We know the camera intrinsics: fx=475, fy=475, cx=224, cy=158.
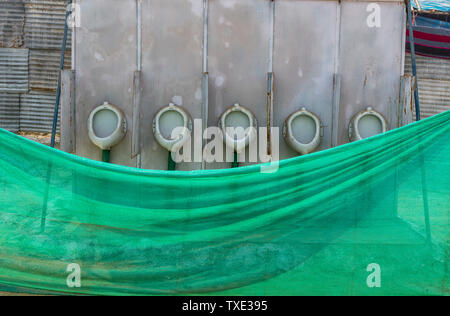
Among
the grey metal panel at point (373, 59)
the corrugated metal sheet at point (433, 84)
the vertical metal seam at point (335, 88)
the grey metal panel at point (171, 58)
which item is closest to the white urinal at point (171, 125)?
the grey metal panel at point (171, 58)

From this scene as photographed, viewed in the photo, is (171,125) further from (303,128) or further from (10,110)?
(10,110)

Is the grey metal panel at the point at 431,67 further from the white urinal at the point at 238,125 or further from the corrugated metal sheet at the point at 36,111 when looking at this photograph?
the corrugated metal sheet at the point at 36,111

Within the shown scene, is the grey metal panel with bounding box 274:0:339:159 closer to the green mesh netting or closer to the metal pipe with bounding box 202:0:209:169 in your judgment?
the metal pipe with bounding box 202:0:209:169

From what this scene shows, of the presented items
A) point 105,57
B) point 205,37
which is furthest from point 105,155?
point 205,37

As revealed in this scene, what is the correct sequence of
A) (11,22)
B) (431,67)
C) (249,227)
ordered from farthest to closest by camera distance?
(431,67), (11,22), (249,227)

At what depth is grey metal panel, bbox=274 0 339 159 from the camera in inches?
275

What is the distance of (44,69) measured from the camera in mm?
9531

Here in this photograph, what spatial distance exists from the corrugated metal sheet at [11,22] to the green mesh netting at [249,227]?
6.24 metres

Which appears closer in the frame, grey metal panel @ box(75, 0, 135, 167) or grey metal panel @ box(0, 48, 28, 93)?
grey metal panel @ box(75, 0, 135, 167)

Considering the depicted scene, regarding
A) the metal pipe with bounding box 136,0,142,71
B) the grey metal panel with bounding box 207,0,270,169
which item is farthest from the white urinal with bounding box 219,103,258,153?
the metal pipe with bounding box 136,0,142,71

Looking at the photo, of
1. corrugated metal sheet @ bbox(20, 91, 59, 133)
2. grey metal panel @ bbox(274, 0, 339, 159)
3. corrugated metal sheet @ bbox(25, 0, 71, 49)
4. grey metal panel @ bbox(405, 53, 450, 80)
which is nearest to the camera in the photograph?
grey metal panel @ bbox(274, 0, 339, 159)


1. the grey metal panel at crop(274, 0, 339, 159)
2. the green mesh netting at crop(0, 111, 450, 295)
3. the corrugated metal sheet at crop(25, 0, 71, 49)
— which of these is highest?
the corrugated metal sheet at crop(25, 0, 71, 49)

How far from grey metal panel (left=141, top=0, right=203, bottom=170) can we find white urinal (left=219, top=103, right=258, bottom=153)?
16.9 inches

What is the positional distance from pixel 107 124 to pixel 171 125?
3.03ft
